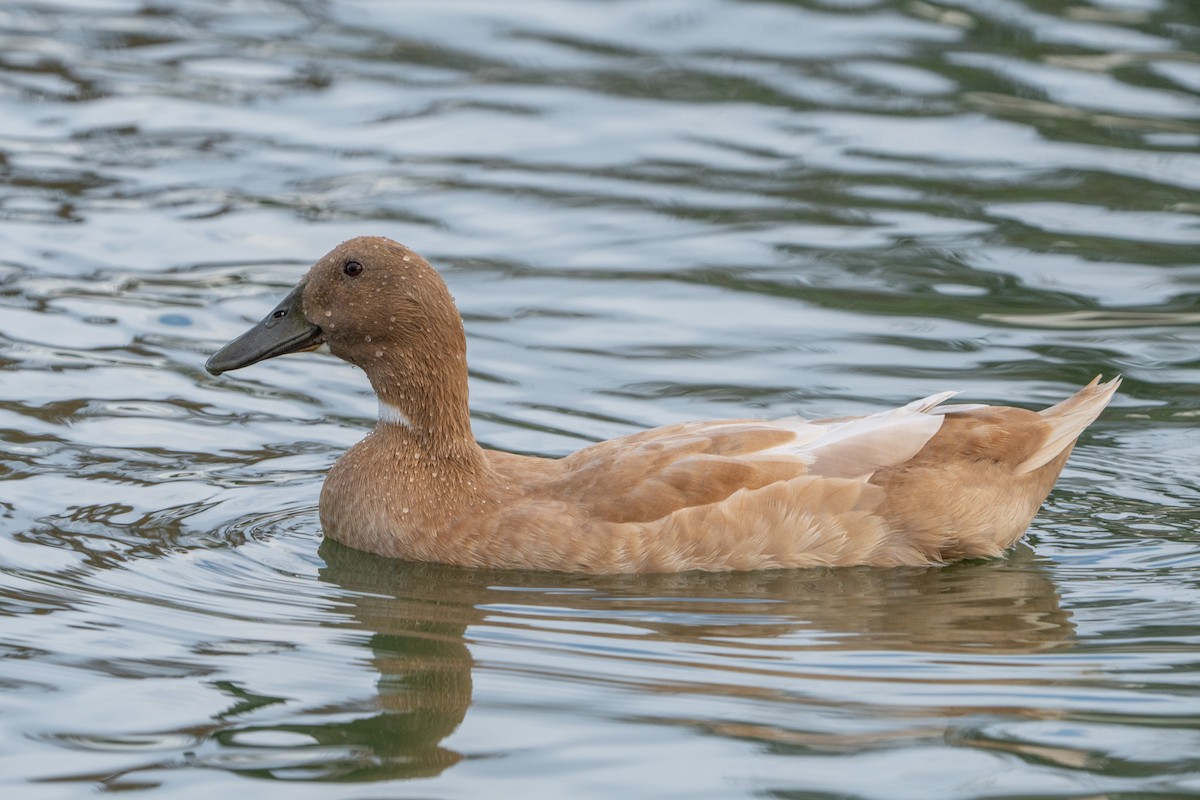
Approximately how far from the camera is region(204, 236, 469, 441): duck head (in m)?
8.40

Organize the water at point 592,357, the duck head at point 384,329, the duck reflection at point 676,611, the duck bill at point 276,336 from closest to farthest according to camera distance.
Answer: the water at point 592,357, the duck reflection at point 676,611, the duck head at point 384,329, the duck bill at point 276,336

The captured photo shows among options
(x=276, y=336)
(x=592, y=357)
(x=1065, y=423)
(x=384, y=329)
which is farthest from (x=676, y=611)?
(x=592, y=357)

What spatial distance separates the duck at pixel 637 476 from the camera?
8.13m

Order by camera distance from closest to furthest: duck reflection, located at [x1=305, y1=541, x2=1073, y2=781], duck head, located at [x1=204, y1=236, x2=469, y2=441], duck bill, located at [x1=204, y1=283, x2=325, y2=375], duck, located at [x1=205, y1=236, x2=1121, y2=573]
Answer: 1. duck reflection, located at [x1=305, y1=541, x2=1073, y2=781]
2. duck, located at [x1=205, y1=236, x2=1121, y2=573]
3. duck head, located at [x1=204, y1=236, x2=469, y2=441]
4. duck bill, located at [x1=204, y1=283, x2=325, y2=375]

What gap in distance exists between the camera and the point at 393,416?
8625mm

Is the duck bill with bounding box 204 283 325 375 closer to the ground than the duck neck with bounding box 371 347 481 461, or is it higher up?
higher up

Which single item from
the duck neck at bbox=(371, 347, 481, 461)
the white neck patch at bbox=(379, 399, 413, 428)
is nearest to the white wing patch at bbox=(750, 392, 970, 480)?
the duck neck at bbox=(371, 347, 481, 461)

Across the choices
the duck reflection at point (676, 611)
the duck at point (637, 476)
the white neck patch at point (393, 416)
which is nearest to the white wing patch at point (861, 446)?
the duck at point (637, 476)

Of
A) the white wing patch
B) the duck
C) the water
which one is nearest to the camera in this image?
the water

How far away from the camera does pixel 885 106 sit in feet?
50.2

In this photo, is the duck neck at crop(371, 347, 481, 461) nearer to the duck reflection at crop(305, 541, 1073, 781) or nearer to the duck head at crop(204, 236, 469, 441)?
the duck head at crop(204, 236, 469, 441)

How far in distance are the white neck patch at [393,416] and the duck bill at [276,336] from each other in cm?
41

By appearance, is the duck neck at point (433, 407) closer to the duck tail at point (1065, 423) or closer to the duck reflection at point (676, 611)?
the duck reflection at point (676, 611)

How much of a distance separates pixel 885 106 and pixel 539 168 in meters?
2.96
